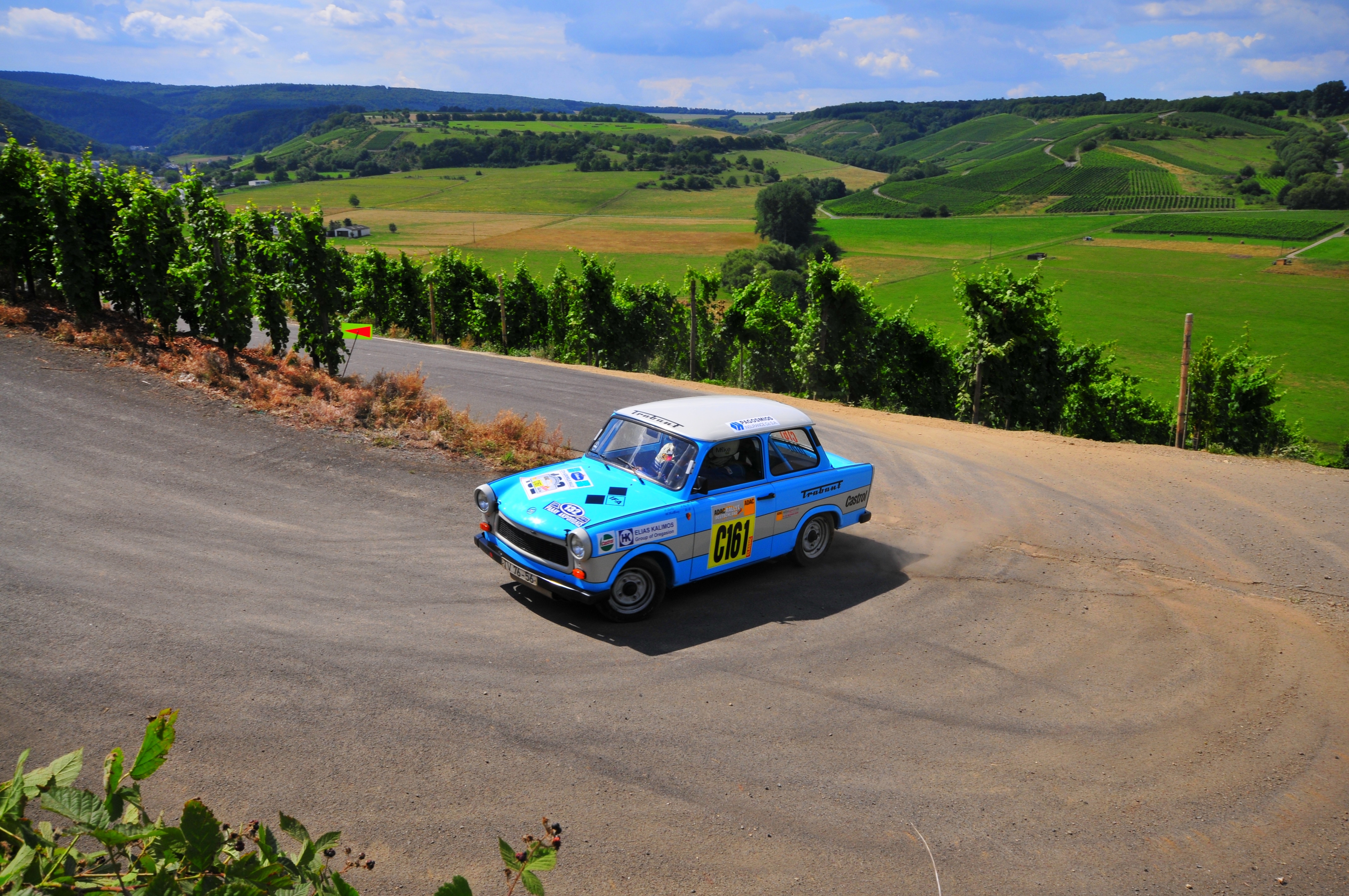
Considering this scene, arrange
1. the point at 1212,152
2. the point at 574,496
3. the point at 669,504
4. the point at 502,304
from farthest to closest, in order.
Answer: the point at 1212,152 → the point at 502,304 → the point at 574,496 → the point at 669,504

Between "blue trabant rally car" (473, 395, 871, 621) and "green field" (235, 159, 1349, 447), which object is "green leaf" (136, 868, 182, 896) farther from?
"green field" (235, 159, 1349, 447)

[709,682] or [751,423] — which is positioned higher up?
[751,423]

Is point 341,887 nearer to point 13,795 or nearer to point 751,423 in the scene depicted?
point 13,795

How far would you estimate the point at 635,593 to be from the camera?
8312mm

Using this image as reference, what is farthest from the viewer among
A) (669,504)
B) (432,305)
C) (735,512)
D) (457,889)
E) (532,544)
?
(432,305)

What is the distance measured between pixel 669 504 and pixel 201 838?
672 centimetres

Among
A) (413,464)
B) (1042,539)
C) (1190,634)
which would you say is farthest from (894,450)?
(413,464)

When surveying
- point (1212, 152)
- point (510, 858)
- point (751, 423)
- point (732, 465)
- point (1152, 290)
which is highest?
point (1212, 152)

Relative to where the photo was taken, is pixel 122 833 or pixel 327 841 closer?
pixel 122 833

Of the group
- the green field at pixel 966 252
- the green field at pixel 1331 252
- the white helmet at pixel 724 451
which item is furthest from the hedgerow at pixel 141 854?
the green field at pixel 1331 252

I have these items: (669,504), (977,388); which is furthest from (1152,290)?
(669,504)

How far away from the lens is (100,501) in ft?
32.7

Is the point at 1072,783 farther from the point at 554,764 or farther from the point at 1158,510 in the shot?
the point at 1158,510

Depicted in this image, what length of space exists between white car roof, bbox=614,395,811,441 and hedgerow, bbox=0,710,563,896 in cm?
712
